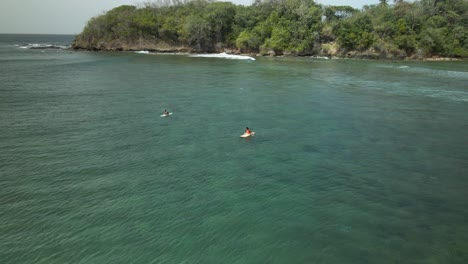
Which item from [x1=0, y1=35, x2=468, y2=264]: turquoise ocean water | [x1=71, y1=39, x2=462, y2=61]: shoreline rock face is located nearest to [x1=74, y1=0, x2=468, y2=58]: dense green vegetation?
[x1=71, y1=39, x2=462, y2=61]: shoreline rock face

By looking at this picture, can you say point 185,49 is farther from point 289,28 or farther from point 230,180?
point 230,180

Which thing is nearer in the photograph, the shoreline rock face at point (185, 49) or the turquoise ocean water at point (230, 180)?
the turquoise ocean water at point (230, 180)

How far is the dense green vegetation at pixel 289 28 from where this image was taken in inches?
4080

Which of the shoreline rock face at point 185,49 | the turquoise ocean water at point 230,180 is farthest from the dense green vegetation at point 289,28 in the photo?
the turquoise ocean water at point 230,180

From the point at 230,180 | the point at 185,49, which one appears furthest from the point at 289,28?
the point at 230,180

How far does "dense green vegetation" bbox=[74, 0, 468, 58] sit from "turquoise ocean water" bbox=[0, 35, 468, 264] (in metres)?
68.7

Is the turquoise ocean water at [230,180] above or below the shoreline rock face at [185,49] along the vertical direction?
below

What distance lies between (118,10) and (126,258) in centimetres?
13532

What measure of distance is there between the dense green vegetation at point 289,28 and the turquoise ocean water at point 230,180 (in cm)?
6868

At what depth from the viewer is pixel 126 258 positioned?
44.9ft

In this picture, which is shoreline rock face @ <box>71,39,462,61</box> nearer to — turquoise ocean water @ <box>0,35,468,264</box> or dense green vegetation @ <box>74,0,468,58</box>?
dense green vegetation @ <box>74,0,468,58</box>

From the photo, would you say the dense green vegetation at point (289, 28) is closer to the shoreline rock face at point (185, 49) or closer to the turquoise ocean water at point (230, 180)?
the shoreline rock face at point (185, 49)

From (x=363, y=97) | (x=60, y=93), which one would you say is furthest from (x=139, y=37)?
(x=363, y=97)

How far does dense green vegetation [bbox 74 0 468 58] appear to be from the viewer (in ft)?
340
